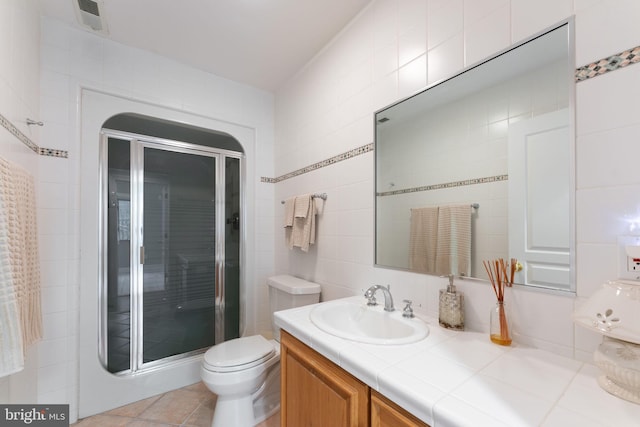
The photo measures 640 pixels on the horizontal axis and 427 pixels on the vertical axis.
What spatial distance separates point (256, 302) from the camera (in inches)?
92.3

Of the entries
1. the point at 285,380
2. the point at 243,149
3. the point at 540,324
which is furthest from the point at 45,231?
the point at 540,324

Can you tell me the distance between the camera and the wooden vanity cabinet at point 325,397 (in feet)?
2.40

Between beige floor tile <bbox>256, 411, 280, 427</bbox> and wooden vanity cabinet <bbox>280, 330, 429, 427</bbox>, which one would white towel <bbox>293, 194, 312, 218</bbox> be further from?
beige floor tile <bbox>256, 411, 280, 427</bbox>

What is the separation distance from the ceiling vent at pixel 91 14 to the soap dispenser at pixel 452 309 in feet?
7.48

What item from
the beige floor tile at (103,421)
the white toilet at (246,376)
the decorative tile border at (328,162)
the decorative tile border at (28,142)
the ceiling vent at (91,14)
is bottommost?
the beige floor tile at (103,421)

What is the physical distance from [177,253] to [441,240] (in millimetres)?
1863

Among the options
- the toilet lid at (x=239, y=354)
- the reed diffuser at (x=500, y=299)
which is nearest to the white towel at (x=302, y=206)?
the toilet lid at (x=239, y=354)

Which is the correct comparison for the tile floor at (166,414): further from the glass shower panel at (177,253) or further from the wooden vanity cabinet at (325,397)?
the wooden vanity cabinet at (325,397)

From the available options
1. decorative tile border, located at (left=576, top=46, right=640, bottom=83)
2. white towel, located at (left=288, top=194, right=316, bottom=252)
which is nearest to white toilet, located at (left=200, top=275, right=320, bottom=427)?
white towel, located at (left=288, top=194, right=316, bottom=252)

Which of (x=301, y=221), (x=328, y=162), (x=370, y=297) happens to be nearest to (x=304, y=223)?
(x=301, y=221)

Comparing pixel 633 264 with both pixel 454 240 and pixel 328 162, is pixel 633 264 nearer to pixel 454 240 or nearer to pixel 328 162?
pixel 454 240

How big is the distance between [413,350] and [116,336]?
1972mm

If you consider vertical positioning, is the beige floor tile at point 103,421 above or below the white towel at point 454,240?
below

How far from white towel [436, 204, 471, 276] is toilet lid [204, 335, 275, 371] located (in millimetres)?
1094
